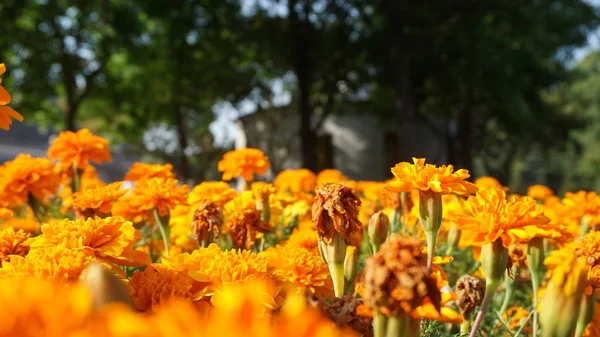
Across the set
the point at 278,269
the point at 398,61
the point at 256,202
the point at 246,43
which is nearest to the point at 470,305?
the point at 278,269

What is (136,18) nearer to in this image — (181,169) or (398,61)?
(181,169)

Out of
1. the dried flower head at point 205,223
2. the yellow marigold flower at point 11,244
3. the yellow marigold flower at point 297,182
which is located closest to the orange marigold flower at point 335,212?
the dried flower head at point 205,223

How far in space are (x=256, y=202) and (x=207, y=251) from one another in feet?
3.56

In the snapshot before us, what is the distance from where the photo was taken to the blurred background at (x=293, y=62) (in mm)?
12047

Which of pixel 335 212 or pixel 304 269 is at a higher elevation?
pixel 335 212

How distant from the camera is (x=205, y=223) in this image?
5.75 feet

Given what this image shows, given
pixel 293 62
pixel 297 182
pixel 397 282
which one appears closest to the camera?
pixel 397 282

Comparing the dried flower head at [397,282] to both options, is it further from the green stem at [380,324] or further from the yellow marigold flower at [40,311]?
the yellow marigold flower at [40,311]

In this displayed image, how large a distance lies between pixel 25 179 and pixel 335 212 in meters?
1.62

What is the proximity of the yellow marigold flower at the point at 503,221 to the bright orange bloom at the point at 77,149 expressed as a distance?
6.34ft

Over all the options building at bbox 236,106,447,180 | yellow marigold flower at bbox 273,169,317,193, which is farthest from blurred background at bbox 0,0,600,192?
yellow marigold flower at bbox 273,169,317,193

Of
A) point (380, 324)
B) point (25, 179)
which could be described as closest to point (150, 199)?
point (25, 179)

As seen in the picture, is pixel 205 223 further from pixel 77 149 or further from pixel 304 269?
pixel 77 149

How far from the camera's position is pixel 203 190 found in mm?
2273
